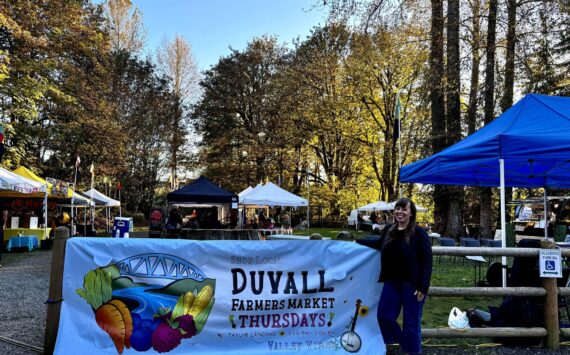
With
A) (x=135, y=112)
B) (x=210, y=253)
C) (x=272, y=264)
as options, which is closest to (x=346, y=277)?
(x=272, y=264)

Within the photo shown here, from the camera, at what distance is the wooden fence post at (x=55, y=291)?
4.10m

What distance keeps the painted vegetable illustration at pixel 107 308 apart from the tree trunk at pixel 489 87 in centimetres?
1408

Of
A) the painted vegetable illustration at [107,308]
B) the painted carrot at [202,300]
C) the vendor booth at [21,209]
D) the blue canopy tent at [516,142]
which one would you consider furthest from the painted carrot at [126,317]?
the vendor booth at [21,209]

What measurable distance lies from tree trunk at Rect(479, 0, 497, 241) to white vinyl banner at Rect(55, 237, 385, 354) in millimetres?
12644

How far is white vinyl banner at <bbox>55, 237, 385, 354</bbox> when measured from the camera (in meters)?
4.05

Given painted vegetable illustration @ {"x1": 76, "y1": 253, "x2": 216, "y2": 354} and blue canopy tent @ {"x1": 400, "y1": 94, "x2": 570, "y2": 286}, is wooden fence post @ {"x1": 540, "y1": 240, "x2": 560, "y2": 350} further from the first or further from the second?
painted vegetable illustration @ {"x1": 76, "y1": 253, "x2": 216, "y2": 354}

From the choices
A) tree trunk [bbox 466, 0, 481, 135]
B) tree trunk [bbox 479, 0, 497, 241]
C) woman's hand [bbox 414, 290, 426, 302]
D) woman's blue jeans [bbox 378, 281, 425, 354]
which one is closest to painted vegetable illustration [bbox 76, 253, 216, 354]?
woman's blue jeans [bbox 378, 281, 425, 354]

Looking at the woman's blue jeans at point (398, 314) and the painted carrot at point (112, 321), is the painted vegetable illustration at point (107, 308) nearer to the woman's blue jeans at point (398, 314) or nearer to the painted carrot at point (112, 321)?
the painted carrot at point (112, 321)

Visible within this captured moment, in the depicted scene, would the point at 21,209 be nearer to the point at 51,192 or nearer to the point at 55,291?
the point at 51,192

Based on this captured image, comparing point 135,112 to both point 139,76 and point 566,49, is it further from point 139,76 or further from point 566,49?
point 566,49

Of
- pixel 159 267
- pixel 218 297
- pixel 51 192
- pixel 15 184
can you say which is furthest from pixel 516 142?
pixel 51 192

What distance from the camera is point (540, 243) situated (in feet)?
16.2

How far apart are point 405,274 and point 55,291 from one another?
11.0 ft

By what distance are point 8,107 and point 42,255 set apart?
371 inches
